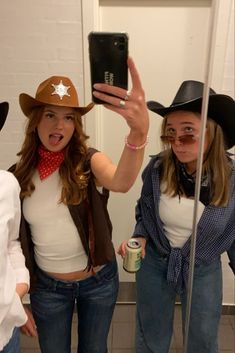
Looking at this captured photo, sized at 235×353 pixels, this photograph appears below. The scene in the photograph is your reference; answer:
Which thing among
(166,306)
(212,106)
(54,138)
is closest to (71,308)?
(166,306)

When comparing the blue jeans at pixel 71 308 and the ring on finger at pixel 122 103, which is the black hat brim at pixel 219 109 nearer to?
the ring on finger at pixel 122 103

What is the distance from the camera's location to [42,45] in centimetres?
161

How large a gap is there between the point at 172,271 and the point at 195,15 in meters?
1.24

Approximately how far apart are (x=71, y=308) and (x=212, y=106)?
863 mm

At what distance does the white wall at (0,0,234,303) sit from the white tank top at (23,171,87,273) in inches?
29.9

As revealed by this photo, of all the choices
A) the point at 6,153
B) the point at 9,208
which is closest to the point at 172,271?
the point at 9,208

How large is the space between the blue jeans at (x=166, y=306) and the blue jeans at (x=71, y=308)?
0.59 feet

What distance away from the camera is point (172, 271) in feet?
4.09

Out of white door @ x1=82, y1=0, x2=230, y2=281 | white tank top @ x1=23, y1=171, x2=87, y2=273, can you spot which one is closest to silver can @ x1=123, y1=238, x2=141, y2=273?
white tank top @ x1=23, y1=171, x2=87, y2=273

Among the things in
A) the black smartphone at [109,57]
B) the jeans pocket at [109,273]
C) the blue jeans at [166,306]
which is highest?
the black smartphone at [109,57]

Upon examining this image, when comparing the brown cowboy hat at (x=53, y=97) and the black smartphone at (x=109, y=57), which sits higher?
the black smartphone at (x=109, y=57)

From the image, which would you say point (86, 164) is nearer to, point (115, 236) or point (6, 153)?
point (6, 153)

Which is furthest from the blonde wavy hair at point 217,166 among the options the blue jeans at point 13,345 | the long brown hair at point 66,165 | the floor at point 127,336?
the floor at point 127,336

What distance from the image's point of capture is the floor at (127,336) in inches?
72.1
